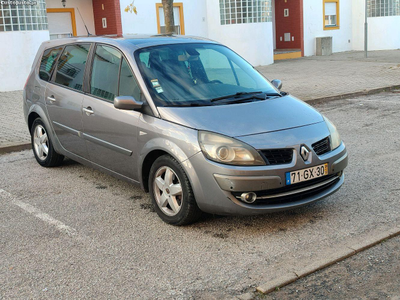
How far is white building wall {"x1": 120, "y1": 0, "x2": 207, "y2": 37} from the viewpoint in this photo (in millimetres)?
20078

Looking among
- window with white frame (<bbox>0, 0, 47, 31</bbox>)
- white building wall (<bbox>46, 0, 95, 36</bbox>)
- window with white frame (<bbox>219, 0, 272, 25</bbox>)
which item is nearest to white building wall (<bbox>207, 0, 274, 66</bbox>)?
window with white frame (<bbox>219, 0, 272, 25</bbox>)

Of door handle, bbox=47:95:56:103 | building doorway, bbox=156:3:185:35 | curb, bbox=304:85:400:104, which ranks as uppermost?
building doorway, bbox=156:3:185:35

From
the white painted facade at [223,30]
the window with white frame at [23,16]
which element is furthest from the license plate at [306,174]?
the white painted facade at [223,30]

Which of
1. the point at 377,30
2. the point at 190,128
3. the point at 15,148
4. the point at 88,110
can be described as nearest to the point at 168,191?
the point at 190,128

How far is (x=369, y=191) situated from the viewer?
5.58 meters

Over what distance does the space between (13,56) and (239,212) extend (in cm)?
1355

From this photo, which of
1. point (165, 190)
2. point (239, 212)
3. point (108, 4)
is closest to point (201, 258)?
point (239, 212)

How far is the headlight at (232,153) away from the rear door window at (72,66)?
2.16 metres

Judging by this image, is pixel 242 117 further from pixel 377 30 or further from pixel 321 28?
pixel 377 30

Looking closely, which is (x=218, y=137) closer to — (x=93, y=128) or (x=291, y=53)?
(x=93, y=128)

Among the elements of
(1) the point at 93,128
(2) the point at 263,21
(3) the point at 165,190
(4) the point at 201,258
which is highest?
(2) the point at 263,21

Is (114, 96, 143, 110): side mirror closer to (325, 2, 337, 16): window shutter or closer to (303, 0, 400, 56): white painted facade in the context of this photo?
(303, 0, 400, 56): white painted facade

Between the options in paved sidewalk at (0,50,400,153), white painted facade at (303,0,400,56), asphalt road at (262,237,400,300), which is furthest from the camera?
white painted facade at (303,0,400,56)

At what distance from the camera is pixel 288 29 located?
27.4 m
